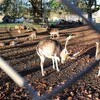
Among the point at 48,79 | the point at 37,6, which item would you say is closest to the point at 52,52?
the point at 48,79

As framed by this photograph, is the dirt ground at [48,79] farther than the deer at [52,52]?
No

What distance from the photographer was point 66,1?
92cm

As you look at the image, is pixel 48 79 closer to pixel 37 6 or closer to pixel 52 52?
pixel 52 52

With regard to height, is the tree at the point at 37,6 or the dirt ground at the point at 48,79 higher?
the tree at the point at 37,6

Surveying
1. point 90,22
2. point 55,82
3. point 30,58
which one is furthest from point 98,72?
point 90,22

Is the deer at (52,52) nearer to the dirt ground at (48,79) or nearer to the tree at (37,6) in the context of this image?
the dirt ground at (48,79)

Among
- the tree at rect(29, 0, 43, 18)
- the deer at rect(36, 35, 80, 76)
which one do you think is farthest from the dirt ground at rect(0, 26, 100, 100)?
the tree at rect(29, 0, 43, 18)

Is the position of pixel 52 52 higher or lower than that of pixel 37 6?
lower

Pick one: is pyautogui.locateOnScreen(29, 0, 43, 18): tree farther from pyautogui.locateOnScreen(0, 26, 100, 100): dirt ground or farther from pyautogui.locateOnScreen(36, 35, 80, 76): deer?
pyautogui.locateOnScreen(36, 35, 80, 76): deer

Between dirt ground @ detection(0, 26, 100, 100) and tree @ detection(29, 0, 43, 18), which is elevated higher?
tree @ detection(29, 0, 43, 18)

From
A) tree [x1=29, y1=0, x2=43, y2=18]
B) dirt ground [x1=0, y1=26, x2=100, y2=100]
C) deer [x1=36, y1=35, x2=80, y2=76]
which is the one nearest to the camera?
dirt ground [x1=0, y1=26, x2=100, y2=100]

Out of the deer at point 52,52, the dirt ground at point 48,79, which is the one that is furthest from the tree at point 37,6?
the deer at point 52,52

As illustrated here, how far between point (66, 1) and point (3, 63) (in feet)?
0.78

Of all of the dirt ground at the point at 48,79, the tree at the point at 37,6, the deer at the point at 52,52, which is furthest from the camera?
the tree at the point at 37,6
